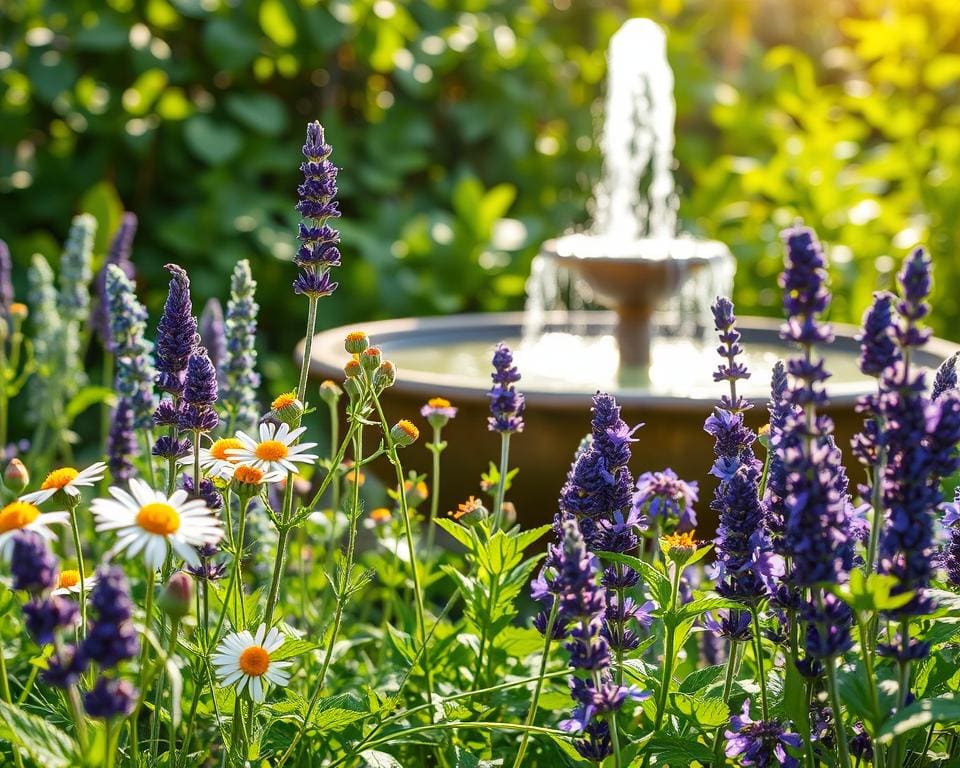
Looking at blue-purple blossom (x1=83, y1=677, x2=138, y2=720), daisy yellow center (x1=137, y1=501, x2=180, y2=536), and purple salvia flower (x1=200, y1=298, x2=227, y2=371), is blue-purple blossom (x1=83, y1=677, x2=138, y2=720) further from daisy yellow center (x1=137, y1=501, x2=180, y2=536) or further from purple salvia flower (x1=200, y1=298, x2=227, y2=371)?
purple salvia flower (x1=200, y1=298, x2=227, y2=371)

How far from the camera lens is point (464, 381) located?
2.78 m

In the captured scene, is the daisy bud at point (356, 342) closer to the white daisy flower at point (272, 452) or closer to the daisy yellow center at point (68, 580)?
the white daisy flower at point (272, 452)

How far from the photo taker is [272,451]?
135 centimetres

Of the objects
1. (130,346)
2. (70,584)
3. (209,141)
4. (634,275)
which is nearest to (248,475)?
(70,584)

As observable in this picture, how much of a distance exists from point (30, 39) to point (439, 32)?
6.51 ft

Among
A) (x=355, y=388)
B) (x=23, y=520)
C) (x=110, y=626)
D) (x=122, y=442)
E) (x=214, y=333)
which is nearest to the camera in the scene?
(x=110, y=626)

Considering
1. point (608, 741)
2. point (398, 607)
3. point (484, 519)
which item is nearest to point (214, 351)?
point (398, 607)

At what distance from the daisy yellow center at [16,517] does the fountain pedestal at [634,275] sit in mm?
2560

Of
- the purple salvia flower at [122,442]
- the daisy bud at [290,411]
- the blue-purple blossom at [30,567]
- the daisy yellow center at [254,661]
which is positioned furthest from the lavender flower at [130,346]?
the blue-purple blossom at [30,567]

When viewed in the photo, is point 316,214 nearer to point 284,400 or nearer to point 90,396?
point 284,400

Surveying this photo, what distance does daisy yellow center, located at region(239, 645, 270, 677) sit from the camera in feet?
4.06

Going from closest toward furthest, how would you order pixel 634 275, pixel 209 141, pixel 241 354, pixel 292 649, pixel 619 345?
pixel 292 649 < pixel 241 354 < pixel 634 275 < pixel 619 345 < pixel 209 141

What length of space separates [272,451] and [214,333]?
39.9 inches

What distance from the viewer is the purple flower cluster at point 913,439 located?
3.43ft
